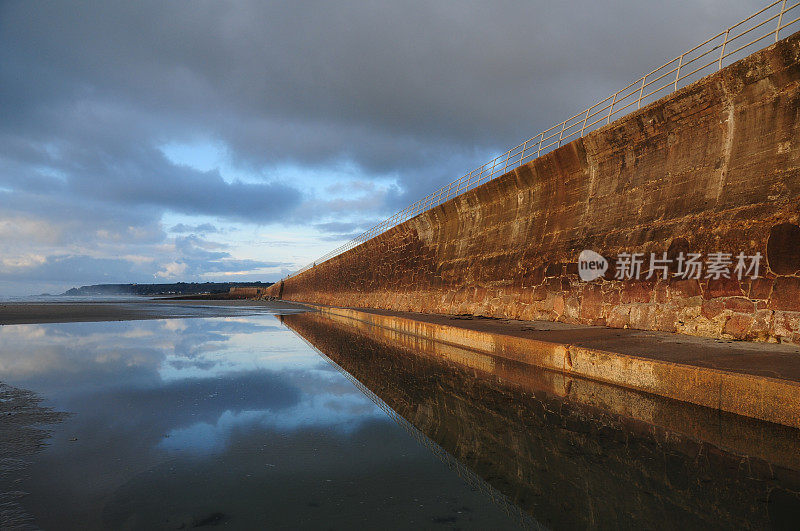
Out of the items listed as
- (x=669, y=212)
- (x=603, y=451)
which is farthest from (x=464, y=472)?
(x=669, y=212)

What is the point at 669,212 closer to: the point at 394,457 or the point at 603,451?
the point at 603,451

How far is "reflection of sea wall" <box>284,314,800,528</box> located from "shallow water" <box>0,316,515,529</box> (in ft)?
1.39

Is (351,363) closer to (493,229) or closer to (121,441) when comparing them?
(121,441)

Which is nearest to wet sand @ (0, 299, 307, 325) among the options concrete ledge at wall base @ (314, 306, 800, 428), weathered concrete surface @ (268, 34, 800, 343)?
weathered concrete surface @ (268, 34, 800, 343)

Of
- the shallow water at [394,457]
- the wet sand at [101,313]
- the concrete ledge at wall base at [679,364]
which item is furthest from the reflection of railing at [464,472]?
the wet sand at [101,313]

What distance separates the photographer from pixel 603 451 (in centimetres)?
331

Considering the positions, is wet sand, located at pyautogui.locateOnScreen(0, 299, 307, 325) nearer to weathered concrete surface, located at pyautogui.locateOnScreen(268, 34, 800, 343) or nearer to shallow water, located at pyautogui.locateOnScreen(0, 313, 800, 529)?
shallow water, located at pyautogui.locateOnScreen(0, 313, 800, 529)

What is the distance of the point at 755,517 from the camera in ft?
7.52

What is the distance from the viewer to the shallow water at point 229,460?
7.51ft

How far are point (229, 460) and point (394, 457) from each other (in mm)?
1208

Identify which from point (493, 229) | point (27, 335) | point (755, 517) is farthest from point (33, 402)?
point (493, 229)

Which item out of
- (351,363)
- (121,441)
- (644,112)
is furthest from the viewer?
(644,112)

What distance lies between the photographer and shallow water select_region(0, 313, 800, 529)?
2.32 meters

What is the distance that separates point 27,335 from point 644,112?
55.1ft
